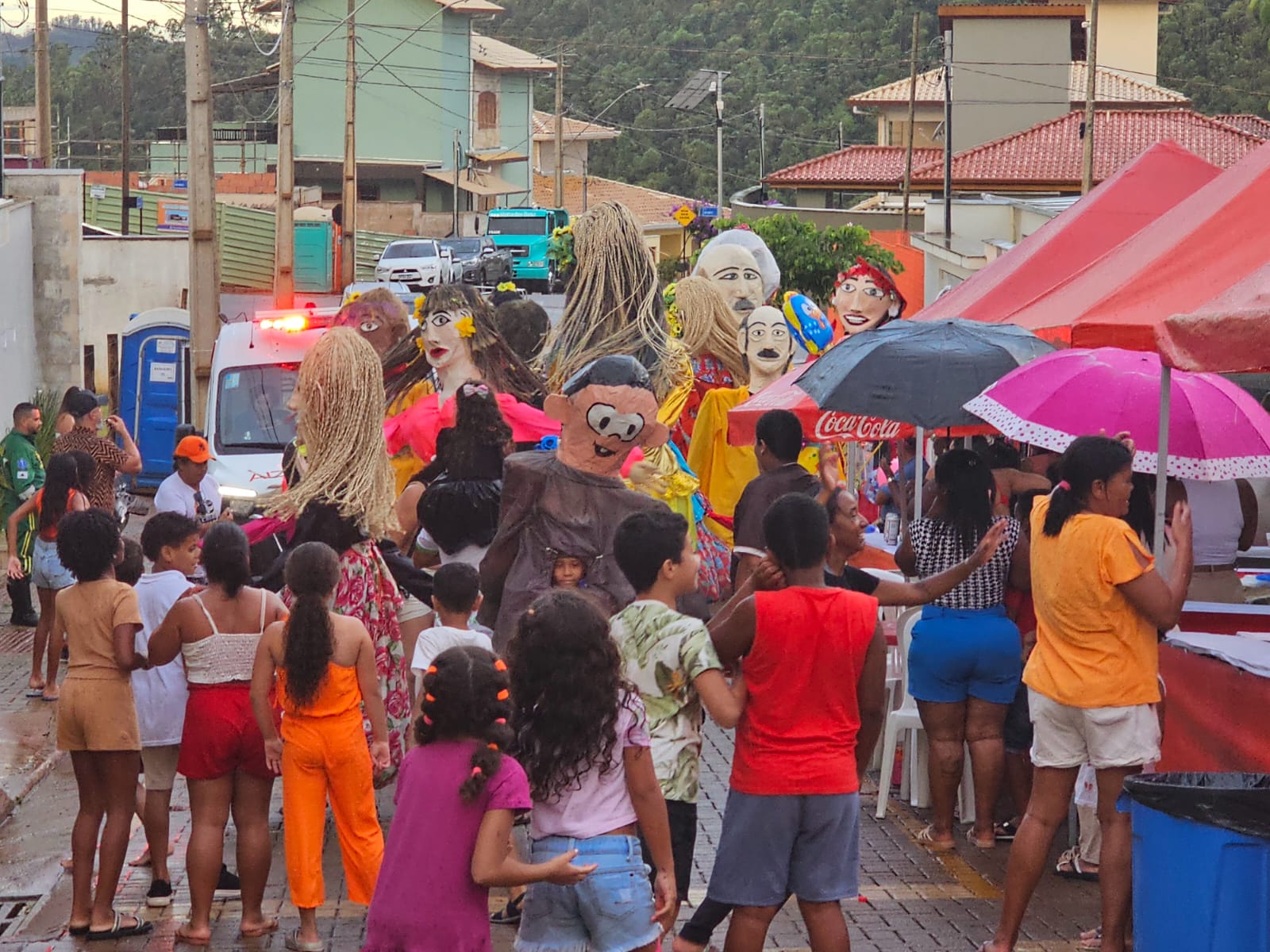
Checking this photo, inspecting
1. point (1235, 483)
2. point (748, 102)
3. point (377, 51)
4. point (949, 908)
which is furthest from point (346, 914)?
point (748, 102)

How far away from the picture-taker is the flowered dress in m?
7.01

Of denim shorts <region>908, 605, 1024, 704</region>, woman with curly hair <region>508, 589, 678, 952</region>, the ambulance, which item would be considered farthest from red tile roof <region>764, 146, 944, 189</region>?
woman with curly hair <region>508, 589, 678, 952</region>

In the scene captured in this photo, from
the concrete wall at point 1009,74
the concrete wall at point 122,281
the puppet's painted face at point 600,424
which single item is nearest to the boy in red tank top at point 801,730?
the puppet's painted face at point 600,424

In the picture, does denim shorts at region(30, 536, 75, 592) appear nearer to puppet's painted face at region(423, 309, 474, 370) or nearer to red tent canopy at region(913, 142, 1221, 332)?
puppet's painted face at region(423, 309, 474, 370)

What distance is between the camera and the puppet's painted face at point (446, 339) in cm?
914

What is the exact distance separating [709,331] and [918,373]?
14.7ft

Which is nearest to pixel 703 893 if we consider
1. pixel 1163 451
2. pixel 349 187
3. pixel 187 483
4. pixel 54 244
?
Answer: pixel 1163 451

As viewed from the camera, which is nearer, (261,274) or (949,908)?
(949,908)

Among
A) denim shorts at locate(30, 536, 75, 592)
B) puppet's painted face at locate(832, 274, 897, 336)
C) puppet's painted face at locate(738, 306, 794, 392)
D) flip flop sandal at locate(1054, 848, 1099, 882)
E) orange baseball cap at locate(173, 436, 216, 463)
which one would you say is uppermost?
puppet's painted face at locate(832, 274, 897, 336)

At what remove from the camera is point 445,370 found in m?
9.25

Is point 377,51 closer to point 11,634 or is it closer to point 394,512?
point 11,634

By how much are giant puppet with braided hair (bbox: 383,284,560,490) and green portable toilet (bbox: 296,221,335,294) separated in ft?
106

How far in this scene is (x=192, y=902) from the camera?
20.5ft

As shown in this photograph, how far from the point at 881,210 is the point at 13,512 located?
134 feet
